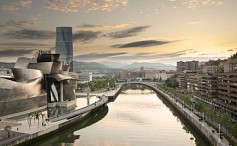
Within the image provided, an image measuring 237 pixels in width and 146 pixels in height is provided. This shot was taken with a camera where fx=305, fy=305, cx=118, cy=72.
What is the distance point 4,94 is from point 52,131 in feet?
45.3

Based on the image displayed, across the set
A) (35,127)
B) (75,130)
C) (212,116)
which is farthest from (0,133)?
(212,116)

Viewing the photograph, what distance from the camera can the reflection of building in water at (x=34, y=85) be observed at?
48.5 metres

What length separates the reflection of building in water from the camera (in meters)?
48.5

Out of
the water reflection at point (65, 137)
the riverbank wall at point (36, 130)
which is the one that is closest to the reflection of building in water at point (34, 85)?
the riverbank wall at point (36, 130)

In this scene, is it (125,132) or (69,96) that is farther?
(69,96)

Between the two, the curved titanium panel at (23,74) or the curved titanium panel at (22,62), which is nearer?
the curved titanium panel at (23,74)

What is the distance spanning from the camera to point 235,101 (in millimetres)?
47344

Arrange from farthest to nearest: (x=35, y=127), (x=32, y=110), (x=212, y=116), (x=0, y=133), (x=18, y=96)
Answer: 1. (x=32, y=110)
2. (x=18, y=96)
3. (x=212, y=116)
4. (x=35, y=127)
5. (x=0, y=133)

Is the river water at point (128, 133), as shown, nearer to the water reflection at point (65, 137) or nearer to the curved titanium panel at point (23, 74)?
the water reflection at point (65, 137)

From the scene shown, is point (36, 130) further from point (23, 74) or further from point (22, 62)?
point (22, 62)

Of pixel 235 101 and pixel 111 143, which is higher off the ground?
pixel 235 101

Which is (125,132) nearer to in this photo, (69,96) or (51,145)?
(51,145)

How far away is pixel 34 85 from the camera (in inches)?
2287

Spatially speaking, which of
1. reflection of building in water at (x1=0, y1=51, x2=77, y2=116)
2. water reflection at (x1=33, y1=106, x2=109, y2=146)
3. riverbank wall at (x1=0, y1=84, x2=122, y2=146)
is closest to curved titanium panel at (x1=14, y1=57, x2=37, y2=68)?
reflection of building in water at (x1=0, y1=51, x2=77, y2=116)
